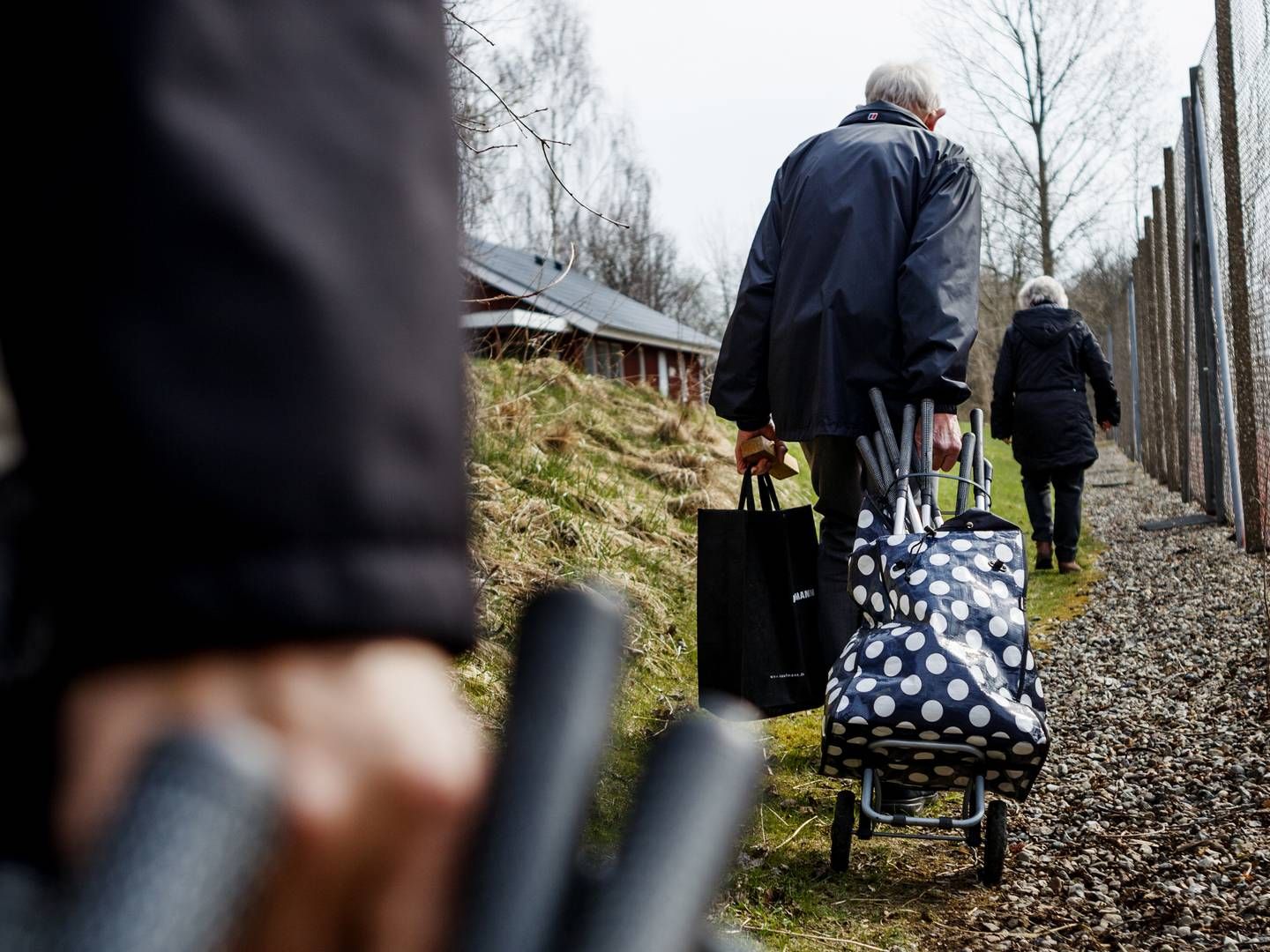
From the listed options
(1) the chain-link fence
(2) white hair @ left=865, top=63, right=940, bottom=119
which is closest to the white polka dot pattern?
(2) white hair @ left=865, top=63, right=940, bottom=119

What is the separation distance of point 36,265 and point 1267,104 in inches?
278

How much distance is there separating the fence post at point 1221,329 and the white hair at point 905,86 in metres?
5.09

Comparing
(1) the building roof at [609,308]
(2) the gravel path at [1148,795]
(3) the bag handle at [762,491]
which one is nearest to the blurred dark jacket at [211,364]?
(2) the gravel path at [1148,795]

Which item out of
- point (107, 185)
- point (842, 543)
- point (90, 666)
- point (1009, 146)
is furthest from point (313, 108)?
point (1009, 146)

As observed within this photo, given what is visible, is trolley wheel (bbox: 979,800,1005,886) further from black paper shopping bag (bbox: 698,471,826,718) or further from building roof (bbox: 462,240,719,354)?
building roof (bbox: 462,240,719,354)

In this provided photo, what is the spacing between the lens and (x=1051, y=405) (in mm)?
8477

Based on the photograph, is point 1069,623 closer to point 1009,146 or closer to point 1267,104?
point 1267,104

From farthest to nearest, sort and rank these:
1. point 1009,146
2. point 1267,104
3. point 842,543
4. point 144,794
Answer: point 1009,146, point 1267,104, point 842,543, point 144,794

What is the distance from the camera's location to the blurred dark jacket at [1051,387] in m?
8.45

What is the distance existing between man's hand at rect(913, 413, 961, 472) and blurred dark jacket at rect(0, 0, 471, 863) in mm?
3341

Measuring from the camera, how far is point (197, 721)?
1.13ft

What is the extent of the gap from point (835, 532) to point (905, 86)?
155 centimetres

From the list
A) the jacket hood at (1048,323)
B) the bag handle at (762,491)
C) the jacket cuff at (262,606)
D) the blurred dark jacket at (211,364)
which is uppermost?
the jacket hood at (1048,323)

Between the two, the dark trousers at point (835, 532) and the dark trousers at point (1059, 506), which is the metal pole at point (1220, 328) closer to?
the dark trousers at point (1059, 506)
